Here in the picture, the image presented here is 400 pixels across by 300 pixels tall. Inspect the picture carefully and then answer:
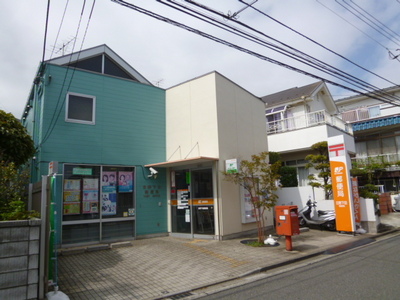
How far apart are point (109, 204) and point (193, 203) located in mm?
3047

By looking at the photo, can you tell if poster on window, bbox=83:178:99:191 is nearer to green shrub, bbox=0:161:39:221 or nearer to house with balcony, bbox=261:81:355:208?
green shrub, bbox=0:161:39:221

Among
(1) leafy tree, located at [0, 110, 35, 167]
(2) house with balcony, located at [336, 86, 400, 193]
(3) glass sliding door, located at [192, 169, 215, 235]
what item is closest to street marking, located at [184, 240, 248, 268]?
(3) glass sliding door, located at [192, 169, 215, 235]

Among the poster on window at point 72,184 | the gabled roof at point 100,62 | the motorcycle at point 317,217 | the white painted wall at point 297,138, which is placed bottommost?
the motorcycle at point 317,217

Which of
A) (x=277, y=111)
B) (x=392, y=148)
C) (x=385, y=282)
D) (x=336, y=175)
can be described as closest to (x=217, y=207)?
(x=336, y=175)

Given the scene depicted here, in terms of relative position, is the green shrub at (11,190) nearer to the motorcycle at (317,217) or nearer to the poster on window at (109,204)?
the poster on window at (109,204)

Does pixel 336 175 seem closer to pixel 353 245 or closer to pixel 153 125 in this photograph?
pixel 353 245

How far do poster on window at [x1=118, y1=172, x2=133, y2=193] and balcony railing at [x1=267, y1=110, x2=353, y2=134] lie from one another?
10.3 meters

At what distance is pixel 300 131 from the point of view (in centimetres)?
1669

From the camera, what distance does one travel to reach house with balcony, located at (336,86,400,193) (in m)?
21.2

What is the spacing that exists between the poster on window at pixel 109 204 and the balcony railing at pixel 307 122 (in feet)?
36.7

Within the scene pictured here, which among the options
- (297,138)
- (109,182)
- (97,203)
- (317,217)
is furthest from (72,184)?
(297,138)

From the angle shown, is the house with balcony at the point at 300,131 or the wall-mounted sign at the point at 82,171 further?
the house with balcony at the point at 300,131

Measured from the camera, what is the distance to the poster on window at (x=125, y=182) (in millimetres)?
10805

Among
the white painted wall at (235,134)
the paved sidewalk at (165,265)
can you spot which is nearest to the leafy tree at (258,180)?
the white painted wall at (235,134)
